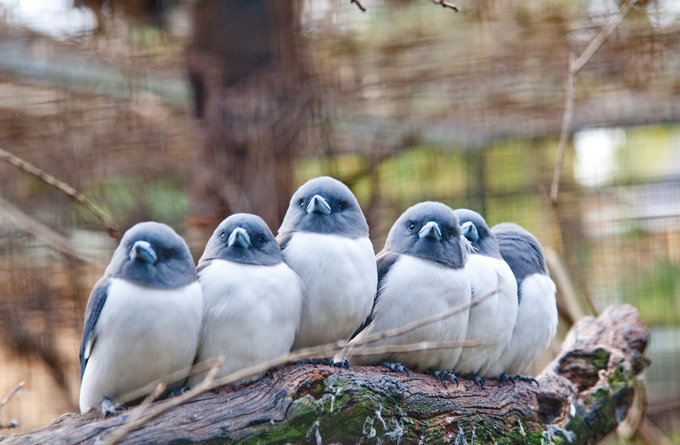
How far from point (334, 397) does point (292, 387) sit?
0.14m

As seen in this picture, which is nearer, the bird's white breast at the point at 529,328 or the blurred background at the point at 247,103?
the bird's white breast at the point at 529,328

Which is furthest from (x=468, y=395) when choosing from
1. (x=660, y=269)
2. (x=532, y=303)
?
(x=660, y=269)

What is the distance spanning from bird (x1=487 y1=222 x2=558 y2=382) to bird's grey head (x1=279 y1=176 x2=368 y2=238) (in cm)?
82

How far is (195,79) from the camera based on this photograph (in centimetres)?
471

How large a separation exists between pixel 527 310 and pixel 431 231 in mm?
658

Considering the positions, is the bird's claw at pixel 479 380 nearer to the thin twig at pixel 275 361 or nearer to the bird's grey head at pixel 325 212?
the bird's grey head at pixel 325 212

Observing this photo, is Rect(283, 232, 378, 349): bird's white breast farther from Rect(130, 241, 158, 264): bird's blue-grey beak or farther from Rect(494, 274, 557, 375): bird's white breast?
Rect(494, 274, 557, 375): bird's white breast

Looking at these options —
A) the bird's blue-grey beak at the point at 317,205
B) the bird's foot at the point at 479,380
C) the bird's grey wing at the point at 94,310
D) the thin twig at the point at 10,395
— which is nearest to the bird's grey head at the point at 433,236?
the bird's blue-grey beak at the point at 317,205

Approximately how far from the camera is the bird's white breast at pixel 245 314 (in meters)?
2.67

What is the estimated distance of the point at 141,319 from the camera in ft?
8.32

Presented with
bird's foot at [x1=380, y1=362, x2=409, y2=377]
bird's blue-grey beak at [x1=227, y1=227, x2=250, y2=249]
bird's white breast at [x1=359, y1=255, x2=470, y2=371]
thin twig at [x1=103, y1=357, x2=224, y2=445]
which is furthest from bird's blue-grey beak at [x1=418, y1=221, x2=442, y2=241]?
thin twig at [x1=103, y1=357, x2=224, y2=445]

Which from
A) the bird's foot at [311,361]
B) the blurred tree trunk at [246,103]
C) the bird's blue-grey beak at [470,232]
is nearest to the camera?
the bird's foot at [311,361]

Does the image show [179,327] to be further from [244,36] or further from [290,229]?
[244,36]

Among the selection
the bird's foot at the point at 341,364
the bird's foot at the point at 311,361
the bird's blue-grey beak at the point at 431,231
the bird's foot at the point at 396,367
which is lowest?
the bird's foot at the point at 396,367
